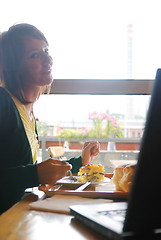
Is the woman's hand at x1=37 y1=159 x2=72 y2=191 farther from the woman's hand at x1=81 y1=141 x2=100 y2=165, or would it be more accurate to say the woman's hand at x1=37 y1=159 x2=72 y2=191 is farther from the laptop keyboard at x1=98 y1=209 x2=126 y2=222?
the woman's hand at x1=81 y1=141 x2=100 y2=165

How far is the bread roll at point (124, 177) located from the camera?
0.91m

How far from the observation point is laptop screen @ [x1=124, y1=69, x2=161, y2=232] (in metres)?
0.42

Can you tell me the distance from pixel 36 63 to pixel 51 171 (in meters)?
0.69

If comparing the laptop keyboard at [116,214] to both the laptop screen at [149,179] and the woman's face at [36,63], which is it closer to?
the laptop screen at [149,179]

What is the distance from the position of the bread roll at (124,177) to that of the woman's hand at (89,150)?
0.51m

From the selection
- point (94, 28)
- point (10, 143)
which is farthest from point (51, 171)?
point (94, 28)

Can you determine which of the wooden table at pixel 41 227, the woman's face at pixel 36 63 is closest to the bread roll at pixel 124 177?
the wooden table at pixel 41 227

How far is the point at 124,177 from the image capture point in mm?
925

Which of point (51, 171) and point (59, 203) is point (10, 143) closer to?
point (51, 171)

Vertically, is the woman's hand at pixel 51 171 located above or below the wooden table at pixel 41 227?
above

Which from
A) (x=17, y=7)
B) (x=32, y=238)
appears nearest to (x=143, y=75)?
(x=17, y=7)

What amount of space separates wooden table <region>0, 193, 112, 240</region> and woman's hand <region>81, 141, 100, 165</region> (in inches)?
30.2

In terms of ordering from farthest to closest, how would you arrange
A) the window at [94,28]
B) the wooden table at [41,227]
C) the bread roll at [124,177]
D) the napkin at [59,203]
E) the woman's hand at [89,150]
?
the window at [94,28] → the woman's hand at [89,150] → the bread roll at [124,177] → the napkin at [59,203] → the wooden table at [41,227]

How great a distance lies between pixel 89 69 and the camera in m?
2.33
